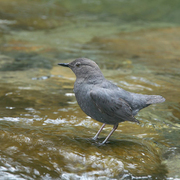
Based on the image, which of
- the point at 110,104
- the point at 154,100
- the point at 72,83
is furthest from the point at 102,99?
the point at 72,83

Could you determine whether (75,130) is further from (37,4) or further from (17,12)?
(37,4)

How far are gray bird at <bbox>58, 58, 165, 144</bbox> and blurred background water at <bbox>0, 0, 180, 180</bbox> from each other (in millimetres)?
349

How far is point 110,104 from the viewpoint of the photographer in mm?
3666

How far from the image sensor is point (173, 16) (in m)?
14.0

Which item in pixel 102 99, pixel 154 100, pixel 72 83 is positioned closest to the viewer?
pixel 102 99

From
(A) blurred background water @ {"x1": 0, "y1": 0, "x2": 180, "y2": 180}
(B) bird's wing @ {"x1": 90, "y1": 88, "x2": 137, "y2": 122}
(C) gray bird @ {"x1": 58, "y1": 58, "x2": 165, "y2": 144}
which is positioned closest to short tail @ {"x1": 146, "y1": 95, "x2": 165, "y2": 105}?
(C) gray bird @ {"x1": 58, "y1": 58, "x2": 165, "y2": 144}

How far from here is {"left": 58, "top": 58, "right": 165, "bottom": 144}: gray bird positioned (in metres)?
3.62

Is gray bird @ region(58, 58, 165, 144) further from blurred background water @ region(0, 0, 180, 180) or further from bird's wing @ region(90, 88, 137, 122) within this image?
blurred background water @ region(0, 0, 180, 180)

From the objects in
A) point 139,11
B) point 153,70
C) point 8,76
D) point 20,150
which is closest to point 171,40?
point 153,70

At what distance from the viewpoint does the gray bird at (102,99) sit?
3.62m

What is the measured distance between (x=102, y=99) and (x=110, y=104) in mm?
136

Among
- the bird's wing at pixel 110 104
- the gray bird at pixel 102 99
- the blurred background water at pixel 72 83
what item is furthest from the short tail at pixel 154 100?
the blurred background water at pixel 72 83

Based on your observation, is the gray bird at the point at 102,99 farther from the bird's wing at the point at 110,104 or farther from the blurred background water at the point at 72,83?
the blurred background water at the point at 72,83

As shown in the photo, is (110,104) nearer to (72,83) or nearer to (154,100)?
(154,100)
